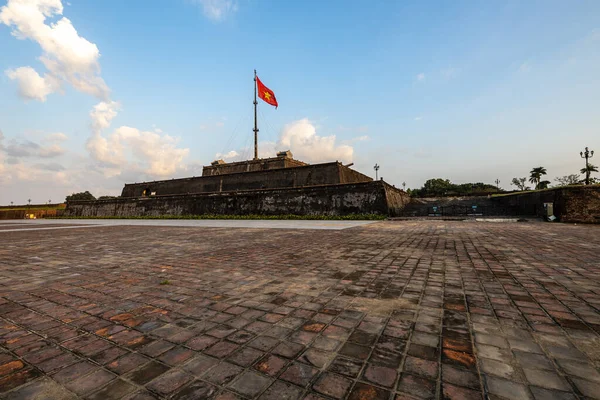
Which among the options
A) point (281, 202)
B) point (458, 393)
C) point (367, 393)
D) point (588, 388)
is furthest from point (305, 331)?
point (281, 202)

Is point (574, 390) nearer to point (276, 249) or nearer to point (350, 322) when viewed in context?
point (350, 322)

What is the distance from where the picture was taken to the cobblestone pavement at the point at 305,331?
138 cm

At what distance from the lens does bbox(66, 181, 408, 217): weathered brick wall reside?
1730 cm

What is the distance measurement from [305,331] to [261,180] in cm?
2339

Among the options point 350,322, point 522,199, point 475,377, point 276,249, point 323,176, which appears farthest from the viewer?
point 323,176

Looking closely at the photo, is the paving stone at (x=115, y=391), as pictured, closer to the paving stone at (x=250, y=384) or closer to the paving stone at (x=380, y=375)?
the paving stone at (x=250, y=384)

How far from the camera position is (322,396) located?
1.29 m

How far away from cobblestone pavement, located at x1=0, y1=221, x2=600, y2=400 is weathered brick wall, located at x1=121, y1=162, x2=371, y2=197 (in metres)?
18.7

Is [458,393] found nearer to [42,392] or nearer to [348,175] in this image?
[42,392]

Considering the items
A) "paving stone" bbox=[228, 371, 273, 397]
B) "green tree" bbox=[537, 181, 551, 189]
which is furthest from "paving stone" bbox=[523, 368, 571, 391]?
"green tree" bbox=[537, 181, 551, 189]

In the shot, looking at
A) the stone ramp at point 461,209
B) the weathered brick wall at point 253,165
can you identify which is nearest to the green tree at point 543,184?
the stone ramp at point 461,209

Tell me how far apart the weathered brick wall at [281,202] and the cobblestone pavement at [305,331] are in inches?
525

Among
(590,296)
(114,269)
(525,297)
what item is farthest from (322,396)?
(114,269)

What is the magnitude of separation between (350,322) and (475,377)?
34.9 inches
